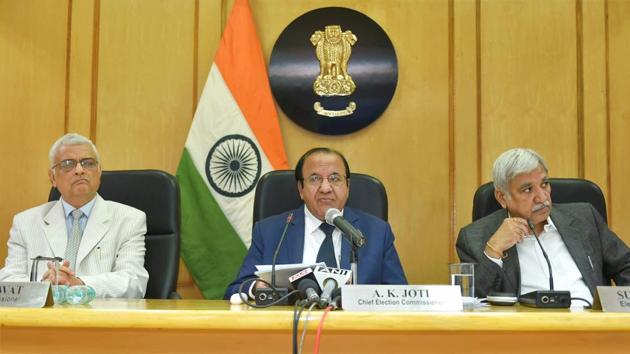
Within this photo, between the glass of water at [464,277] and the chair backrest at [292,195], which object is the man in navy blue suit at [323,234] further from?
the glass of water at [464,277]

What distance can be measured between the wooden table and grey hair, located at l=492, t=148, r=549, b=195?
132cm

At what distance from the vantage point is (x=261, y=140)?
349 centimetres

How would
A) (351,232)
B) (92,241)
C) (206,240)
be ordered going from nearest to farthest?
(351,232)
(92,241)
(206,240)

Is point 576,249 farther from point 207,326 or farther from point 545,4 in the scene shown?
point 207,326

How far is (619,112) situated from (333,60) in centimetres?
148

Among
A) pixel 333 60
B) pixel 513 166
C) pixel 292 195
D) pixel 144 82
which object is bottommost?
pixel 292 195

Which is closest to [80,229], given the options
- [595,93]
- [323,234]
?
[323,234]

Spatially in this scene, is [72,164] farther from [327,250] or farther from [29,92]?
[327,250]

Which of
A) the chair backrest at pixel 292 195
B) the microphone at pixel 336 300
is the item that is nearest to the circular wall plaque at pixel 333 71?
the chair backrest at pixel 292 195

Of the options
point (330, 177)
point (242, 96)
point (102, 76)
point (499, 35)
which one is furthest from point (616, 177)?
point (102, 76)

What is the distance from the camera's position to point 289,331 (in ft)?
4.60

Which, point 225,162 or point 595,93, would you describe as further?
point 595,93

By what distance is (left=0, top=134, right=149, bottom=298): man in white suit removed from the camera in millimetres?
2773

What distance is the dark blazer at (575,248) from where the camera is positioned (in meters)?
2.64
